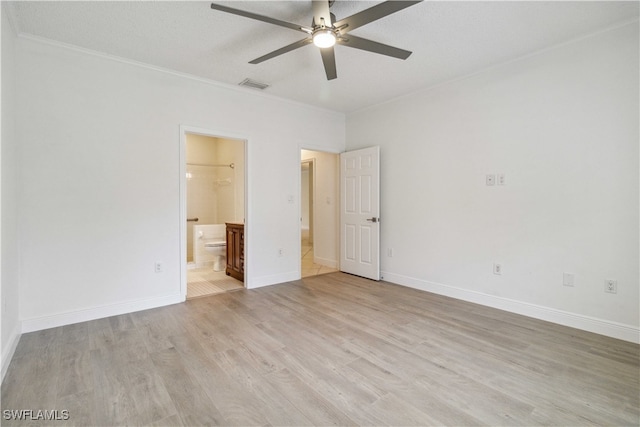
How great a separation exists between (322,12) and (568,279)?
127 inches

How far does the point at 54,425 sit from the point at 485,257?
12.7 feet

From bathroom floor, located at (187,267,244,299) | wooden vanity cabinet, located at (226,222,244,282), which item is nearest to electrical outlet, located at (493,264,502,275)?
bathroom floor, located at (187,267,244,299)

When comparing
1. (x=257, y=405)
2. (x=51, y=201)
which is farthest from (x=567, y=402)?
(x=51, y=201)

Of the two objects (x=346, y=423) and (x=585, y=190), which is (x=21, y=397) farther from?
(x=585, y=190)

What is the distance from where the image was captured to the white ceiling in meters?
2.40

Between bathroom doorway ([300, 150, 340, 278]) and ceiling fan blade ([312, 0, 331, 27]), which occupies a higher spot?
ceiling fan blade ([312, 0, 331, 27])

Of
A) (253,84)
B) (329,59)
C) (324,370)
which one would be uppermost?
(253,84)

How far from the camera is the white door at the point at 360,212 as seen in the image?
466 cm

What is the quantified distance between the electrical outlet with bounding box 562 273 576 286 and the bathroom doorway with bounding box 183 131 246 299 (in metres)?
4.14

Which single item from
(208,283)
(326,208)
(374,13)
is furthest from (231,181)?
(374,13)

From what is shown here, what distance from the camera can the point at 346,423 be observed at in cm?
164

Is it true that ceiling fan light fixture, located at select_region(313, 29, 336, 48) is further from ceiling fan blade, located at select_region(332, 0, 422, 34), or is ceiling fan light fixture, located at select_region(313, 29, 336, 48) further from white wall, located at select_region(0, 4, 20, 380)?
white wall, located at select_region(0, 4, 20, 380)

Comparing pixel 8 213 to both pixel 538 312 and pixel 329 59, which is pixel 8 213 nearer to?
pixel 329 59

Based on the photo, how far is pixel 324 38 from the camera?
7.59ft
